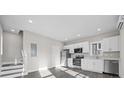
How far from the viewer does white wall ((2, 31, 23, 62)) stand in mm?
3736

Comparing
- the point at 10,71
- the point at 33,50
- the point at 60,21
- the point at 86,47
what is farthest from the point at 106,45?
the point at 10,71

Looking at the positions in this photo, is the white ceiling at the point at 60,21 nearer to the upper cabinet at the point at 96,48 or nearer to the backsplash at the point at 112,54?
the upper cabinet at the point at 96,48

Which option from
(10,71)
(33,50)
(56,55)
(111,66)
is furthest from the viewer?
(56,55)

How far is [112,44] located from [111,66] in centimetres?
115

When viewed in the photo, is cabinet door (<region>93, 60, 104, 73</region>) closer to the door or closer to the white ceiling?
the white ceiling

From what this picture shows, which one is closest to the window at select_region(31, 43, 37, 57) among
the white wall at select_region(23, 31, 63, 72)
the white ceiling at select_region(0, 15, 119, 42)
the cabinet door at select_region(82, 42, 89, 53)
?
the white wall at select_region(23, 31, 63, 72)

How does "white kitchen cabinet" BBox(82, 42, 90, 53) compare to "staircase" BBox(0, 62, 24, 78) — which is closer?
"staircase" BBox(0, 62, 24, 78)

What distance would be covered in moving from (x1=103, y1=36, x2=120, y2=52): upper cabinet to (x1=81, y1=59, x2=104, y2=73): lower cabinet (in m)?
0.80

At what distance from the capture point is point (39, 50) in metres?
4.50

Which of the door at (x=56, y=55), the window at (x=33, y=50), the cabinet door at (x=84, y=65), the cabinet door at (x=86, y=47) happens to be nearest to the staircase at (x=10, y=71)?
the window at (x=33, y=50)

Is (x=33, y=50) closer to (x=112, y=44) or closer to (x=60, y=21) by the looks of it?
(x=60, y=21)

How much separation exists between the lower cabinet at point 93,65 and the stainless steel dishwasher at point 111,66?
0.63 ft
